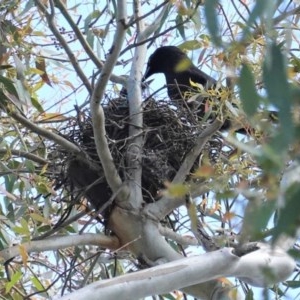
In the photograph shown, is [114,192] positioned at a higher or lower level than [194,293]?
higher

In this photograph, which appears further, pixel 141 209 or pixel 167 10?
pixel 167 10

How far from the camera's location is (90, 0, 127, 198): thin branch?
5.93ft

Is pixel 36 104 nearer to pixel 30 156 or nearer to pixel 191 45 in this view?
pixel 30 156

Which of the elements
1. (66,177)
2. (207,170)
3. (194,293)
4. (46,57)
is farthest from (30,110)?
(207,170)

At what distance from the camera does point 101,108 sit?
1.98 metres

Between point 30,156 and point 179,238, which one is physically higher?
point 30,156

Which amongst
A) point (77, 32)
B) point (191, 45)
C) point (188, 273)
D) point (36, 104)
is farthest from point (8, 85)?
point (188, 273)

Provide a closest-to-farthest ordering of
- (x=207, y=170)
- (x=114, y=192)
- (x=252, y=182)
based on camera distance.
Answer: (x=207, y=170)
(x=252, y=182)
(x=114, y=192)

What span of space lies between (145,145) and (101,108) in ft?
1.89

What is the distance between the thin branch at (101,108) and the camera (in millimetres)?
1807

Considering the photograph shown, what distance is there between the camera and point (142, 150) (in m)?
2.45

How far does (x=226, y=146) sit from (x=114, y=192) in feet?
1.82

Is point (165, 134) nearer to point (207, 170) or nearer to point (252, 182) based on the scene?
point (252, 182)

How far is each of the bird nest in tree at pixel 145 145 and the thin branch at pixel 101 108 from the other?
0.12m
